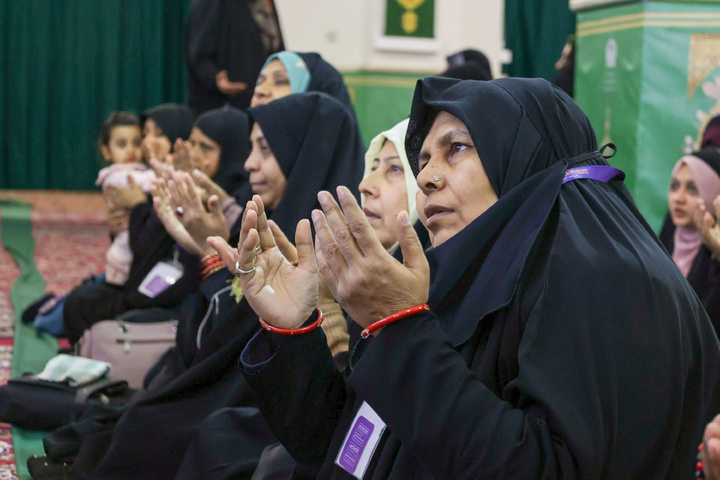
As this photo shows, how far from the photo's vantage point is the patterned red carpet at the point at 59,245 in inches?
176

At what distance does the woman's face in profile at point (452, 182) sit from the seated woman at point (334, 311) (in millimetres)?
452

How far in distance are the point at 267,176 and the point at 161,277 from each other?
30.6 inches

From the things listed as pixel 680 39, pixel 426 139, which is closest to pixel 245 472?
pixel 426 139

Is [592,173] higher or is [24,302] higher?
[592,173]

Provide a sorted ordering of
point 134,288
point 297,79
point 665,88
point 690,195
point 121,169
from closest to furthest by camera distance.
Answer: point 690,195 < point 297,79 < point 134,288 < point 665,88 < point 121,169

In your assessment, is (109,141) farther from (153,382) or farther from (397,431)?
(397,431)

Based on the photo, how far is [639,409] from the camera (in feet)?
3.95

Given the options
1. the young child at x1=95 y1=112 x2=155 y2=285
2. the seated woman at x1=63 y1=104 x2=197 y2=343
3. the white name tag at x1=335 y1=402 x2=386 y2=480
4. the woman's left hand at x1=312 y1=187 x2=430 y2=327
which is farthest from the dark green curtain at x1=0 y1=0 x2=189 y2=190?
the woman's left hand at x1=312 y1=187 x2=430 y2=327

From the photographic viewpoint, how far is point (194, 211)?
2557 millimetres

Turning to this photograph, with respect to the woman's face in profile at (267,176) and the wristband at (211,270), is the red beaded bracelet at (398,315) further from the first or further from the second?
the woman's face in profile at (267,176)

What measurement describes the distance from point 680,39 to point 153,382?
2564 millimetres

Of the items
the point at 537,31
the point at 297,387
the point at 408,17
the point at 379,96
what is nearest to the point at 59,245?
the point at 379,96

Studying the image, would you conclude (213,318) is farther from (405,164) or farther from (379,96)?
(379,96)

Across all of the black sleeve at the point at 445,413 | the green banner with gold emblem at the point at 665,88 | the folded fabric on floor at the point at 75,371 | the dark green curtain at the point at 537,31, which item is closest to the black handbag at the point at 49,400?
the folded fabric on floor at the point at 75,371
